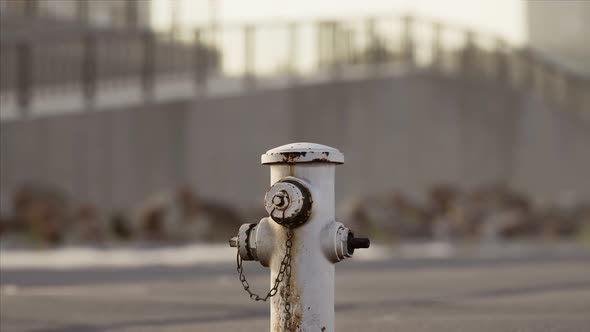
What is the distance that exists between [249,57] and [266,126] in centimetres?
247

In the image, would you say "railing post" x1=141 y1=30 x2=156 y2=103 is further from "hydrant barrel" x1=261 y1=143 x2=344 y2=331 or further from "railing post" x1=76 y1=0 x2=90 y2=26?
"hydrant barrel" x1=261 y1=143 x2=344 y2=331

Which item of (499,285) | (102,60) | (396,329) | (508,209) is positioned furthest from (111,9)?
(396,329)

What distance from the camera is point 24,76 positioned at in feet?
78.9

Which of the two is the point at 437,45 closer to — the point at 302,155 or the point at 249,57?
the point at 249,57

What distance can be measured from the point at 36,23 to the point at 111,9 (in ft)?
7.87

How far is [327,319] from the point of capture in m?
6.08

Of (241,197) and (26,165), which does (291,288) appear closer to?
(26,165)

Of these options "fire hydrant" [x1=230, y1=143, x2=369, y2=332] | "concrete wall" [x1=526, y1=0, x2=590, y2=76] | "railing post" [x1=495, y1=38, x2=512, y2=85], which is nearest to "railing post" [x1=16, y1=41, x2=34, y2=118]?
"railing post" [x1=495, y1=38, x2=512, y2=85]

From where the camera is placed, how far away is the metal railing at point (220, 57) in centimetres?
2534

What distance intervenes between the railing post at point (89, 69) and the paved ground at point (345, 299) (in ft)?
28.7

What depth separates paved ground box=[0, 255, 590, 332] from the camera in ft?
28.9

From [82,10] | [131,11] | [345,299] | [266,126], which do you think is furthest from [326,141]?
[345,299]

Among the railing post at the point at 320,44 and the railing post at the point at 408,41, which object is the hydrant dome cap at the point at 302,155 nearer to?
the railing post at the point at 320,44

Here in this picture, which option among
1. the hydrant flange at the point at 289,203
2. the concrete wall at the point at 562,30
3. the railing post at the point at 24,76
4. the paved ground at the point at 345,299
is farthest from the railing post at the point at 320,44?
the hydrant flange at the point at 289,203
